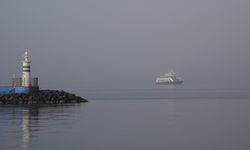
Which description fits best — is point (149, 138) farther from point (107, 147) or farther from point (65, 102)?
point (65, 102)

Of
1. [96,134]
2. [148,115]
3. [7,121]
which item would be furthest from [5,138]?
[148,115]

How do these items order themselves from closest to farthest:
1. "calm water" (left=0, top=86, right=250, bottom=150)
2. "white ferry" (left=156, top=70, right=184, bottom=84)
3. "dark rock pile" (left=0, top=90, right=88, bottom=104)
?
1. "calm water" (left=0, top=86, right=250, bottom=150)
2. "dark rock pile" (left=0, top=90, right=88, bottom=104)
3. "white ferry" (left=156, top=70, right=184, bottom=84)

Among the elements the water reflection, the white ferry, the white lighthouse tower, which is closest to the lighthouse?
the white lighthouse tower

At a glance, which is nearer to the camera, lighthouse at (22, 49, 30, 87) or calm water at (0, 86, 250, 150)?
calm water at (0, 86, 250, 150)

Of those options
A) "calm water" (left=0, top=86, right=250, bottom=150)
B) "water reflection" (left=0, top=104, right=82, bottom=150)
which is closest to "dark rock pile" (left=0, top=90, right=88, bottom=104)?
"water reflection" (left=0, top=104, right=82, bottom=150)

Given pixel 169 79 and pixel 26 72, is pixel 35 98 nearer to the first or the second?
pixel 26 72

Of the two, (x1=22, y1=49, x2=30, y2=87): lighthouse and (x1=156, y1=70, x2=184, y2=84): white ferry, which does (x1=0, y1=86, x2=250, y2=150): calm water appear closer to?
(x1=22, y1=49, x2=30, y2=87): lighthouse

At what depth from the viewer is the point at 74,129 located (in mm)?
21828

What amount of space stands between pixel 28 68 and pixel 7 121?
14.2 meters

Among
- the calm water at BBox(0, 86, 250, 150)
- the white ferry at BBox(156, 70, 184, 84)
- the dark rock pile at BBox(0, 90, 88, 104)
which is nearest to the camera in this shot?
the calm water at BBox(0, 86, 250, 150)

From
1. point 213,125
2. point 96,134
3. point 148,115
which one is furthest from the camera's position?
point 148,115

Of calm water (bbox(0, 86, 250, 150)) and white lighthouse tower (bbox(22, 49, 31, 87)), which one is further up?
white lighthouse tower (bbox(22, 49, 31, 87))

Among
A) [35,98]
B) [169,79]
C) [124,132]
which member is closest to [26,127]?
[124,132]

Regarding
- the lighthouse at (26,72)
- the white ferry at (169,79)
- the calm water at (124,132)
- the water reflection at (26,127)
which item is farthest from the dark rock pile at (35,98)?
the white ferry at (169,79)
